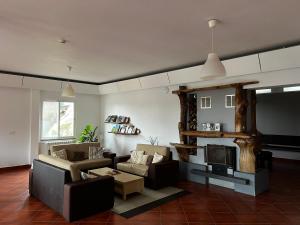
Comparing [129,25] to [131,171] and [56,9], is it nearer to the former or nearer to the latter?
[56,9]

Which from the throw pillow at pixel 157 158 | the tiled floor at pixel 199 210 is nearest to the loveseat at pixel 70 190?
the tiled floor at pixel 199 210

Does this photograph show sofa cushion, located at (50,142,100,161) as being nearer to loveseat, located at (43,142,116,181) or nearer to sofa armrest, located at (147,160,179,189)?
loveseat, located at (43,142,116,181)

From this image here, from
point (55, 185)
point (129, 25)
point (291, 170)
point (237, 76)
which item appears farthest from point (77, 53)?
point (291, 170)

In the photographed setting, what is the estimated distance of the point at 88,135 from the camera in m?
7.92

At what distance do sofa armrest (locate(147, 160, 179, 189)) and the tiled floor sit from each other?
39cm

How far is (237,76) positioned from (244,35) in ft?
4.62

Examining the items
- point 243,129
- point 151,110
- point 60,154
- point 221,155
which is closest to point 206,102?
point 243,129

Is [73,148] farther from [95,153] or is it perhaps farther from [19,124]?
[19,124]

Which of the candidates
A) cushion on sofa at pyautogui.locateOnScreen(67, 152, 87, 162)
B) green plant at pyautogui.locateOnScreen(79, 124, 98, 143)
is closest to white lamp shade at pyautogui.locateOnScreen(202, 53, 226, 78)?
cushion on sofa at pyautogui.locateOnScreen(67, 152, 87, 162)

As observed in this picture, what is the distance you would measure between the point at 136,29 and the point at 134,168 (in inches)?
129

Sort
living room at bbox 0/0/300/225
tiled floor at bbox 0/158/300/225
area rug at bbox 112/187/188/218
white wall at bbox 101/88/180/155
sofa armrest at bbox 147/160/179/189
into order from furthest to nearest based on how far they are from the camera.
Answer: white wall at bbox 101/88/180/155 → sofa armrest at bbox 147/160/179/189 → area rug at bbox 112/187/188/218 → tiled floor at bbox 0/158/300/225 → living room at bbox 0/0/300/225

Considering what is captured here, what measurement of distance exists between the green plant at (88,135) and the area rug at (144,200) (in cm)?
364

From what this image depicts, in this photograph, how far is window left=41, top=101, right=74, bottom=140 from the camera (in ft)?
24.7

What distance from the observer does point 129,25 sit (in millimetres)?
3162
